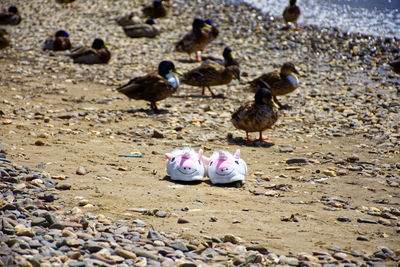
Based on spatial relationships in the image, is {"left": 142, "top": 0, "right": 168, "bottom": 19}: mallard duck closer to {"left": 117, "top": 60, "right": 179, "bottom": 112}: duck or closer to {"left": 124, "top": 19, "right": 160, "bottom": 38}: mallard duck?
{"left": 124, "top": 19, "right": 160, "bottom": 38}: mallard duck

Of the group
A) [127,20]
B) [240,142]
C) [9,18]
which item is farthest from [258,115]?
[9,18]

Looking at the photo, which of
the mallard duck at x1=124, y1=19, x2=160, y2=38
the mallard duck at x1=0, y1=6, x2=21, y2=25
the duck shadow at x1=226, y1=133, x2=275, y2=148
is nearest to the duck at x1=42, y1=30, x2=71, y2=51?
the mallard duck at x1=124, y1=19, x2=160, y2=38

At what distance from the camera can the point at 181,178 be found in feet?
20.8

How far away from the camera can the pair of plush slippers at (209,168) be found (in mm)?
6305

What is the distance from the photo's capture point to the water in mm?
20781

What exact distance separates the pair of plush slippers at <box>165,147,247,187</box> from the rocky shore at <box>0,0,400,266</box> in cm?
18

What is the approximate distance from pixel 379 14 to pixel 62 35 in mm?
14575

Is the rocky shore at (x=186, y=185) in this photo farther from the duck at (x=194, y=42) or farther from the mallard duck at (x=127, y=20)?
the mallard duck at (x=127, y=20)

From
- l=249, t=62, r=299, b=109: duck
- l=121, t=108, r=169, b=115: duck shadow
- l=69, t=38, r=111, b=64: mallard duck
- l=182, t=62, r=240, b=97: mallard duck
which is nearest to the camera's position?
l=121, t=108, r=169, b=115: duck shadow

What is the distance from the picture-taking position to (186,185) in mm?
6422

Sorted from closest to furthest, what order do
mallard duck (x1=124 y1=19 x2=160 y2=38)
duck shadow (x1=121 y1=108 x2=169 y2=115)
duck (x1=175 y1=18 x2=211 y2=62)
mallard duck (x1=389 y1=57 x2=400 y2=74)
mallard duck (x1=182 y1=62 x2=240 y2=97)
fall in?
1. duck shadow (x1=121 y1=108 x2=169 y2=115)
2. mallard duck (x1=182 y1=62 x2=240 y2=97)
3. mallard duck (x1=389 y1=57 x2=400 y2=74)
4. duck (x1=175 y1=18 x2=211 y2=62)
5. mallard duck (x1=124 y1=19 x2=160 y2=38)

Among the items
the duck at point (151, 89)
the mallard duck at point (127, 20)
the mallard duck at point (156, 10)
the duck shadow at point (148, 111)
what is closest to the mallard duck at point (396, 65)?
the duck at point (151, 89)

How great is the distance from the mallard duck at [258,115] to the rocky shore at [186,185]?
0.36 metres

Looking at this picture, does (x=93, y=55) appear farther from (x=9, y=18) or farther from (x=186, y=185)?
(x=186, y=185)
